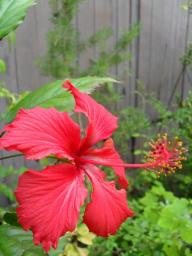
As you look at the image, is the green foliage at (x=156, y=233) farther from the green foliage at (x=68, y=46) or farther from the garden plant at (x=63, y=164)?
the green foliage at (x=68, y=46)

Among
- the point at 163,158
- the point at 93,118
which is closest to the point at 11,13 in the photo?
the point at 93,118

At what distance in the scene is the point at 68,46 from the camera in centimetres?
235

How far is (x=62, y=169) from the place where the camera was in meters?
0.69

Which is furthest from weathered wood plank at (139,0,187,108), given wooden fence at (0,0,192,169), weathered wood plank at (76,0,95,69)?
weathered wood plank at (76,0,95,69)

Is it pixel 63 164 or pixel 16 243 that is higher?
pixel 63 164

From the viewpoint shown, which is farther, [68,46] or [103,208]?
[68,46]

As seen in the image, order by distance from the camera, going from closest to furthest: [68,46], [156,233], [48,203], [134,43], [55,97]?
1. [48,203]
2. [55,97]
3. [156,233]
4. [68,46]
5. [134,43]

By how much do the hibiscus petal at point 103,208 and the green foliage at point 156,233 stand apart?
0.73m

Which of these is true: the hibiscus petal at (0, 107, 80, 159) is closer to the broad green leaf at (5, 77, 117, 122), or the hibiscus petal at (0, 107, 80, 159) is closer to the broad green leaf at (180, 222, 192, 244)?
the broad green leaf at (5, 77, 117, 122)

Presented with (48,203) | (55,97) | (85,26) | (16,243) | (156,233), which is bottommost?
(156,233)

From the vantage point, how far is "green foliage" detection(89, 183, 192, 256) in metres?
1.55

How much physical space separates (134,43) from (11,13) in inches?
90.6

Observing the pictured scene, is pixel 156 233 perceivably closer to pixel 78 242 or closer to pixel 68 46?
pixel 78 242

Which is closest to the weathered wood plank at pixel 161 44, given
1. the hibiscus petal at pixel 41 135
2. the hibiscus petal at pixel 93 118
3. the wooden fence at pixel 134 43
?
the wooden fence at pixel 134 43
